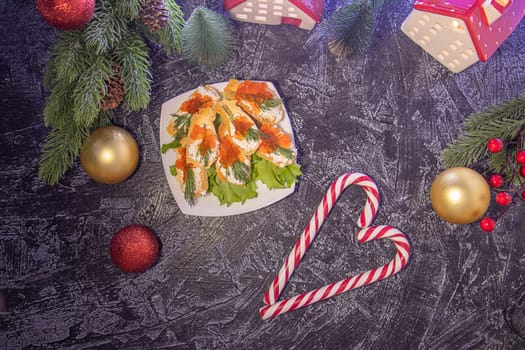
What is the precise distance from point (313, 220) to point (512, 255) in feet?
2.04

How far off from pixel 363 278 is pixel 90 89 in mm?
935

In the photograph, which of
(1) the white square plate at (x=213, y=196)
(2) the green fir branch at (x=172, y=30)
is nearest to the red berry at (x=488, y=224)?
(1) the white square plate at (x=213, y=196)

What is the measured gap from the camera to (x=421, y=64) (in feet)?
6.63

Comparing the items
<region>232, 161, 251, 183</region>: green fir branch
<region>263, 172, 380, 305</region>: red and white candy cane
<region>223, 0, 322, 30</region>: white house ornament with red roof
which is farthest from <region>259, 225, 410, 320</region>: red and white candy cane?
<region>223, 0, 322, 30</region>: white house ornament with red roof

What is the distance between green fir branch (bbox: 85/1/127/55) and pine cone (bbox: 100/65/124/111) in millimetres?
98

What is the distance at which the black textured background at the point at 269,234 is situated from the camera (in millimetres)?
1852

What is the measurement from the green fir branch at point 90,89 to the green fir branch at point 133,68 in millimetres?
48

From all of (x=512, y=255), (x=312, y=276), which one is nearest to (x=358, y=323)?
(x=312, y=276)

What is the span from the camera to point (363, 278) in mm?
1856

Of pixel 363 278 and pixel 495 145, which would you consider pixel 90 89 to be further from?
pixel 495 145

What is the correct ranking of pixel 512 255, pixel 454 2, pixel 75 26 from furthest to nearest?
pixel 512 255 < pixel 454 2 < pixel 75 26

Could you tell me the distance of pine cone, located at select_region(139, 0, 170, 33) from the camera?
5.43 feet

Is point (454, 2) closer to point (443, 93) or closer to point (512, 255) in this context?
point (443, 93)

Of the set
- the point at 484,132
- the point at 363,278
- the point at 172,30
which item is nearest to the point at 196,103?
the point at 172,30
